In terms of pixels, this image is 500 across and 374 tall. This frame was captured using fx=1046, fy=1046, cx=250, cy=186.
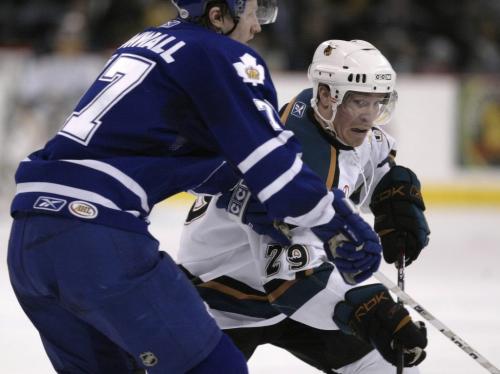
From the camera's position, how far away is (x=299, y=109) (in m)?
2.87

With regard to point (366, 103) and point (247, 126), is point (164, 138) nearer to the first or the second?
point (247, 126)

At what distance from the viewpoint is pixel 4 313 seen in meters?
4.45

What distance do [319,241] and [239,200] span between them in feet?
0.87

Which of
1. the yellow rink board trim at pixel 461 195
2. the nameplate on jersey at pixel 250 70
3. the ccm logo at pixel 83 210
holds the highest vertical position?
the nameplate on jersey at pixel 250 70

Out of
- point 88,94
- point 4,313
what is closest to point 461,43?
point 4,313

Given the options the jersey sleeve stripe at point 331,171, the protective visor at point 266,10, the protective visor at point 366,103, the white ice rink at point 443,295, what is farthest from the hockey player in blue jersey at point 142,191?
the white ice rink at point 443,295

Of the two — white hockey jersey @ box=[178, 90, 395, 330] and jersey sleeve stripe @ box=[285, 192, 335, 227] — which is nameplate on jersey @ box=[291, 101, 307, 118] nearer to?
white hockey jersey @ box=[178, 90, 395, 330]

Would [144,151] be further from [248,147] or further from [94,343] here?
[94,343]

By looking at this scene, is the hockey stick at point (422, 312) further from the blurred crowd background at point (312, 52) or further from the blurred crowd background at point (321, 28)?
the blurred crowd background at point (321, 28)

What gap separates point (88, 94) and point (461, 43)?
6.64 metres

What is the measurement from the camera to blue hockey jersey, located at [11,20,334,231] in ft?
6.63

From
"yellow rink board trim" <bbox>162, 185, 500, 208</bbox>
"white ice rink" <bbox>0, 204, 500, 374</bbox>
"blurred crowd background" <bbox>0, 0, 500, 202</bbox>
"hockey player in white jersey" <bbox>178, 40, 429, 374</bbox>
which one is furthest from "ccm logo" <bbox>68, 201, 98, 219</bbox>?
"blurred crowd background" <bbox>0, 0, 500, 202</bbox>

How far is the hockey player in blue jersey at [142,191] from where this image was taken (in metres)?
2.00

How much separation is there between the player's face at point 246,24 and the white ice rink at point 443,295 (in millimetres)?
1620
